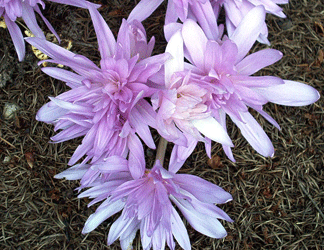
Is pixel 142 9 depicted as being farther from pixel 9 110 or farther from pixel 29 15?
pixel 9 110

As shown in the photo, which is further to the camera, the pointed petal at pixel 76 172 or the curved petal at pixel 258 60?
the pointed petal at pixel 76 172

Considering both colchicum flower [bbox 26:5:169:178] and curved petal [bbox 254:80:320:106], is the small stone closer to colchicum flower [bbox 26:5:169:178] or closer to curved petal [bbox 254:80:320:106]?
colchicum flower [bbox 26:5:169:178]

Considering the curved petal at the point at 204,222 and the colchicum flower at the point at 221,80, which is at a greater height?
the colchicum flower at the point at 221,80

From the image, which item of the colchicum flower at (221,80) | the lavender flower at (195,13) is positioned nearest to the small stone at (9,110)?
the lavender flower at (195,13)

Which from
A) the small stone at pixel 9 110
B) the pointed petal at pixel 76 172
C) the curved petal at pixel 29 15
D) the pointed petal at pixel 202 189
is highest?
the curved petal at pixel 29 15

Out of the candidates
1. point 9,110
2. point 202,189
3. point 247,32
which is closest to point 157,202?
point 202,189

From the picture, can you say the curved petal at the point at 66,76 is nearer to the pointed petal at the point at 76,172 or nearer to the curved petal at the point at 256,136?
the pointed petal at the point at 76,172

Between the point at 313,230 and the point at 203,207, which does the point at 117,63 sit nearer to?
the point at 203,207
